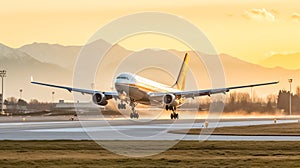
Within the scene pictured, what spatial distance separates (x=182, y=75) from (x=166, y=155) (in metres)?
90.0

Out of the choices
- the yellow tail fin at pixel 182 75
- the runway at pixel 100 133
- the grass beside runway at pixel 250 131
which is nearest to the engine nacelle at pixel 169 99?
the runway at pixel 100 133

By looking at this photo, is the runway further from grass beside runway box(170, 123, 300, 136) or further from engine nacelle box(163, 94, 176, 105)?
engine nacelle box(163, 94, 176, 105)

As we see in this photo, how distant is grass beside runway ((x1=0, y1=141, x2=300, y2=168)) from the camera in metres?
39.8

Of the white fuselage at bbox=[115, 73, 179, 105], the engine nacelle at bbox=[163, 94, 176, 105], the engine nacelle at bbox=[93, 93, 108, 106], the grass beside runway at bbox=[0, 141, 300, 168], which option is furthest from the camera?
the engine nacelle at bbox=[93, 93, 108, 106]

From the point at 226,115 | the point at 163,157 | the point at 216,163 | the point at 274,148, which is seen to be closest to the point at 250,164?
the point at 216,163

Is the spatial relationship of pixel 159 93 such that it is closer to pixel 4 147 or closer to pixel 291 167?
pixel 4 147

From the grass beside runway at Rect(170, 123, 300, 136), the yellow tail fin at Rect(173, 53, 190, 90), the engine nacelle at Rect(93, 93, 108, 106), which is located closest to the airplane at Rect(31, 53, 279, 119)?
the engine nacelle at Rect(93, 93, 108, 106)

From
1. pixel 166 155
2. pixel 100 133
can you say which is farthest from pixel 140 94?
pixel 166 155

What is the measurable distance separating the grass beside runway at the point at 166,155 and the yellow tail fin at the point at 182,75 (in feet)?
246

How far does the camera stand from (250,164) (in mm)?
39719

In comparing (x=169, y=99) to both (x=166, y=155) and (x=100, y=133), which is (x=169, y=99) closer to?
(x=100, y=133)

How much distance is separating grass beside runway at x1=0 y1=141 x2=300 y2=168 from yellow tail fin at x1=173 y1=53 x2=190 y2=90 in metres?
75.1

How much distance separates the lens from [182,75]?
13412 cm

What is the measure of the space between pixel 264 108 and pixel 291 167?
13743 centimetres
